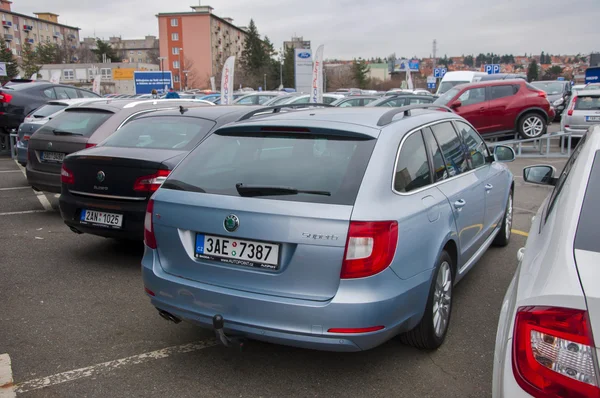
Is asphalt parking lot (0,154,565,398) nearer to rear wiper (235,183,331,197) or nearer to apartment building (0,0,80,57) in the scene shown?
rear wiper (235,183,331,197)

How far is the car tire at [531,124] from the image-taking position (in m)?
15.0

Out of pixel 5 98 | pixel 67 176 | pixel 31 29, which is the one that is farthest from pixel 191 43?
pixel 67 176

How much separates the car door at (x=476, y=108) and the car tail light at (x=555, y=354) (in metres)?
13.8

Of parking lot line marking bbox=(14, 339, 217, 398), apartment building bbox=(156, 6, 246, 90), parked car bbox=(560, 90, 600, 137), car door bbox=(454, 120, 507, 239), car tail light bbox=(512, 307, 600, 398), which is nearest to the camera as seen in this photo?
car tail light bbox=(512, 307, 600, 398)

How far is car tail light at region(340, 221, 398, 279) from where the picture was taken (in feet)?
9.51

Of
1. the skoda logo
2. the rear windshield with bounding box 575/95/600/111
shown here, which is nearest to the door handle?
the skoda logo

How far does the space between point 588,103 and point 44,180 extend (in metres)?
13.9

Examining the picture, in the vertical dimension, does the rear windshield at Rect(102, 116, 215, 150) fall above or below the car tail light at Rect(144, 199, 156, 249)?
above

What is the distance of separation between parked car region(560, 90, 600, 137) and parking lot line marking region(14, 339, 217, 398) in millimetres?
13815

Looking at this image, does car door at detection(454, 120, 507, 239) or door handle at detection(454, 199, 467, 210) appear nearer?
door handle at detection(454, 199, 467, 210)

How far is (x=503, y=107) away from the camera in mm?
14938

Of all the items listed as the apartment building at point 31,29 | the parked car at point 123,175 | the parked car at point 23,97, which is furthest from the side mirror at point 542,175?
the apartment building at point 31,29

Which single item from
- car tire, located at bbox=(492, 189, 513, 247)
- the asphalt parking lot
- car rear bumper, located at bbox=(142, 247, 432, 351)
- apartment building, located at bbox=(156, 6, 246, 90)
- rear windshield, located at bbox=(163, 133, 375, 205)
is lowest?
the asphalt parking lot

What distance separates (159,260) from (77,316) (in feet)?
4.36
